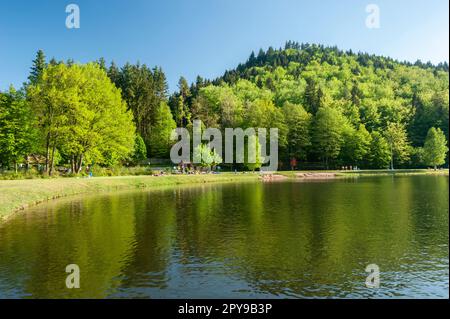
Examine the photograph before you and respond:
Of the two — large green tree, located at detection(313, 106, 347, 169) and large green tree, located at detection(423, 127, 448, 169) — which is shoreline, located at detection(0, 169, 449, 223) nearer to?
large green tree, located at detection(313, 106, 347, 169)

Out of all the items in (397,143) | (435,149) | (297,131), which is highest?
(297,131)

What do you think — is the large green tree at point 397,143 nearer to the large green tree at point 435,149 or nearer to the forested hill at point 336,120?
the forested hill at point 336,120

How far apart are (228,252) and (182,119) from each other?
115 meters

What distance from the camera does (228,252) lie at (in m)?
18.3

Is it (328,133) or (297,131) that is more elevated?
(297,131)

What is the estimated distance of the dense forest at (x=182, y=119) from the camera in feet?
194

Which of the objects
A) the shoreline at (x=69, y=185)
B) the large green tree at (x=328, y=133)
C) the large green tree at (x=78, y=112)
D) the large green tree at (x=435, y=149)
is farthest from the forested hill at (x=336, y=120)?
the large green tree at (x=78, y=112)

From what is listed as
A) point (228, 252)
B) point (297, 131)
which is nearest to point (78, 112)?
point (228, 252)

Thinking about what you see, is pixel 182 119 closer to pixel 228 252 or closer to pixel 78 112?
pixel 78 112

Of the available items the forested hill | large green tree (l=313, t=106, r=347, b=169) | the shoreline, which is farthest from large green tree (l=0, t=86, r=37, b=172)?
large green tree (l=313, t=106, r=347, b=169)

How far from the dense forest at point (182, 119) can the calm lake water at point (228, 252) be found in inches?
1232

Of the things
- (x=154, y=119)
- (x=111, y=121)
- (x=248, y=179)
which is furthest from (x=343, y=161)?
(x=111, y=121)

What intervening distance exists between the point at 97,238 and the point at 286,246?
10.4 m
